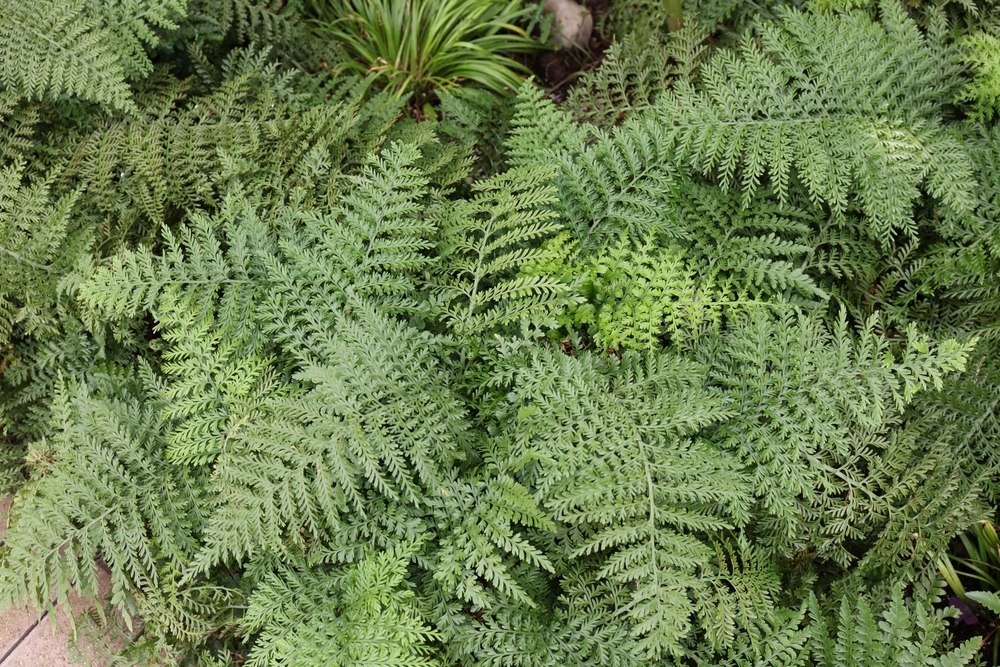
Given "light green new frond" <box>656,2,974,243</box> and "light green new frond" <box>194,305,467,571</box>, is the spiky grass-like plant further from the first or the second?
"light green new frond" <box>194,305,467,571</box>

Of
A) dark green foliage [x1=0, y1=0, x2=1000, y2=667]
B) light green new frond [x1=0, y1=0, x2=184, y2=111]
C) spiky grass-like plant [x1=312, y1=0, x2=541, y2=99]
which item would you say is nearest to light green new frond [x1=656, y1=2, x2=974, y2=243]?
dark green foliage [x1=0, y1=0, x2=1000, y2=667]

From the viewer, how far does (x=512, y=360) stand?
1992 millimetres

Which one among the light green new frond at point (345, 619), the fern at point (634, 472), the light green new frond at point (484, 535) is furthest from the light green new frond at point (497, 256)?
the light green new frond at point (345, 619)

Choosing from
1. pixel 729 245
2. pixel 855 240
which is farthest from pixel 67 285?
pixel 855 240

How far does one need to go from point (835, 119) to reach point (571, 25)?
1.39m

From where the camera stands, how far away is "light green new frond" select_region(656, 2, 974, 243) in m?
2.10

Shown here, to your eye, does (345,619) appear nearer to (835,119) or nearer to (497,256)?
(497,256)

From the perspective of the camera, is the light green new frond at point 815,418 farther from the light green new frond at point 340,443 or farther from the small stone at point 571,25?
the small stone at point 571,25

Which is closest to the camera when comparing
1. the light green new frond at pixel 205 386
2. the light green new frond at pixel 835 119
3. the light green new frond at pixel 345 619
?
the light green new frond at pixel 345 619

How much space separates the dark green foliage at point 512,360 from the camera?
185cm

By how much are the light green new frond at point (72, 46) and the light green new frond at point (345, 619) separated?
4.90 feet

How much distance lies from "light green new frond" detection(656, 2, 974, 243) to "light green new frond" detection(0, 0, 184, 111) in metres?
1.66

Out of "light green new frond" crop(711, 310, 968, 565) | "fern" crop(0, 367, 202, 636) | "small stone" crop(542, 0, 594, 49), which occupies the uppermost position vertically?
"small stone" crop(542, 0, 594, 49)

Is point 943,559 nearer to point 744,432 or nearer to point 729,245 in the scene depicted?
point 744,432
